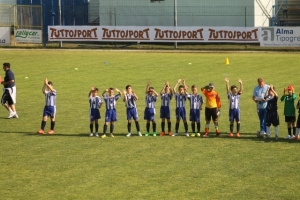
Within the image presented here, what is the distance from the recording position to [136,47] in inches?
2295

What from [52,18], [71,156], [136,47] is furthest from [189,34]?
[71,156]

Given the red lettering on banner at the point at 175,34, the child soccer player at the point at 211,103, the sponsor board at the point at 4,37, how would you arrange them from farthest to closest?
1. the sponsor board at the point at 4,37
2. the red lettering on banner at the point at 175,34
3. the child soccer player at the point at 211,103

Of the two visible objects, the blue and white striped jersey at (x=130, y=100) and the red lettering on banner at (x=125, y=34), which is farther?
the red lettering on banner at (x=125, y=34)

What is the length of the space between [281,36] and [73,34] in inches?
668

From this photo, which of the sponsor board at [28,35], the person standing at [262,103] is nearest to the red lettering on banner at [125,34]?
the sponsor board at [28,35]

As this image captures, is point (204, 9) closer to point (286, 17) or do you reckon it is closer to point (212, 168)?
point (286, 17)

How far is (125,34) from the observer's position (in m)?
58.4

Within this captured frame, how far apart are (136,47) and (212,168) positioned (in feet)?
132

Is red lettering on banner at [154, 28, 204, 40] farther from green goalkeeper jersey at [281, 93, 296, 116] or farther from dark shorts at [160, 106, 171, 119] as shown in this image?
green goalkeeper jersey at [281, 93, 296, 116]

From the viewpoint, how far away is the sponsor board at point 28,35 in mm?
61125

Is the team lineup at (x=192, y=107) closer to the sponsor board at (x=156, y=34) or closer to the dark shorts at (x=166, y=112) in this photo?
the dark shorts at (x=166, y=112)

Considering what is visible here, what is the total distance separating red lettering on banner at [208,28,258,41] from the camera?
55.4 m

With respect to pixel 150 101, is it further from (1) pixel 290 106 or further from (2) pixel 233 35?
(2) pixel 233 35

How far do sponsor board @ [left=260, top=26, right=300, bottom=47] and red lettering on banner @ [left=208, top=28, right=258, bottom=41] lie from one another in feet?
3.10
